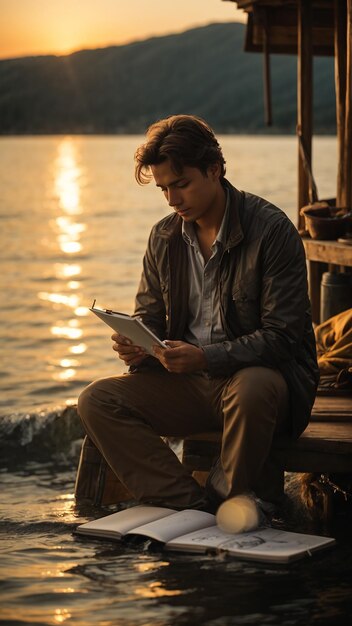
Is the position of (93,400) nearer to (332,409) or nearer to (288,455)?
(288,455)

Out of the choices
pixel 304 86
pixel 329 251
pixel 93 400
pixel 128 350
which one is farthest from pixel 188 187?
pixel 304 86

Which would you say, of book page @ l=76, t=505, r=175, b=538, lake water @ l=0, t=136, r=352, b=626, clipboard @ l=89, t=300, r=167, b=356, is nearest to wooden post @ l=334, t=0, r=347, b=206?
lake water @ l=0, t=136, r=352, b=626

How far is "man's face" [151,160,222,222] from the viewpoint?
5.30 meters

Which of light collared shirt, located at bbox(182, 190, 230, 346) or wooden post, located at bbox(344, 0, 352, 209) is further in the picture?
wooden post, located at bbox(344, 0, 352, 209)

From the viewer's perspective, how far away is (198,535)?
503 cm

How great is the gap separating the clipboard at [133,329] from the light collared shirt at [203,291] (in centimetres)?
28

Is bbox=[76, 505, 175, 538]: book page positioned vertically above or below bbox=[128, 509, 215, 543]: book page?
below

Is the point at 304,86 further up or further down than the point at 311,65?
further down

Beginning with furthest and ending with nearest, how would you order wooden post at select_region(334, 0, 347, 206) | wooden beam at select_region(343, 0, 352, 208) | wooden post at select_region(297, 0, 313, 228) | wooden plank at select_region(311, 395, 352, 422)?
wooden post at select_region(297, 0, 313, 228) → wooden post at select_region(334, 0, 347, 206) → wooden beam at select_region(343, 0, 352, 208) → wooden plank at select_region(311, 395, 352, 422)

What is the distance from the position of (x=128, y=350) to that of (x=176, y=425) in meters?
0.39

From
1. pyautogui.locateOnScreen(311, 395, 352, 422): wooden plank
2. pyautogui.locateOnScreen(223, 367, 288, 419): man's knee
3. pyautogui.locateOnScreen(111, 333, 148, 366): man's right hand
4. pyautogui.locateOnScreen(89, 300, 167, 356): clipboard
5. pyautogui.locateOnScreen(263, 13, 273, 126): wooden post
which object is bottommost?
pyautogui.locateOnScreen(311, 395, 352, 422): wooden plank

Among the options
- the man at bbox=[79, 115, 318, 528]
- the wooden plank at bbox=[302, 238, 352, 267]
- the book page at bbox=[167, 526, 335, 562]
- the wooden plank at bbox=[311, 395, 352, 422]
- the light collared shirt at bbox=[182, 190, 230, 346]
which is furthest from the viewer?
the wooden plank at bbox=[302, 238, 352, 267]

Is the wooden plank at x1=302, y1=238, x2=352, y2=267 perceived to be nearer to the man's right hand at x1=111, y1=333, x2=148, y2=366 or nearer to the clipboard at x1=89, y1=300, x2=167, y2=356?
the man's right hand at x1=111, y1=333, x2=148, y2=366

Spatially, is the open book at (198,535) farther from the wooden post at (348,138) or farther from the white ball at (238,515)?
the wooden post at (348,138)
